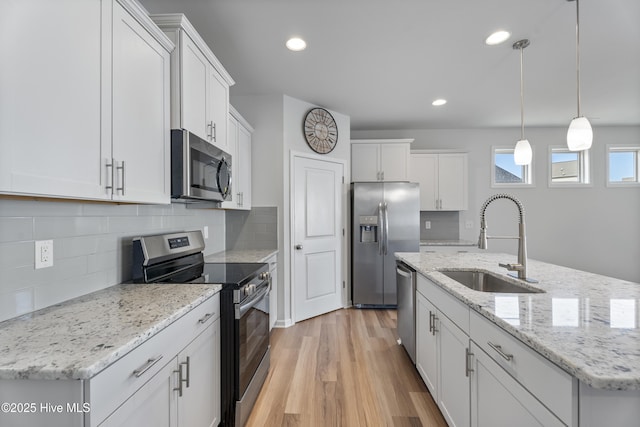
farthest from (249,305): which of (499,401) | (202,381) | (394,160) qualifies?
(394,160)

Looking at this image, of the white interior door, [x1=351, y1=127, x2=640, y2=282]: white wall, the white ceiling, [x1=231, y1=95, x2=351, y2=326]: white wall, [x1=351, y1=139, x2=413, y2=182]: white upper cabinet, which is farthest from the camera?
[x1=351, y1=127, x2=640, y2=282]: white wall

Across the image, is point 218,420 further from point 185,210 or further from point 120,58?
point 120,58

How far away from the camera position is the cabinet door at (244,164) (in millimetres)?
2920

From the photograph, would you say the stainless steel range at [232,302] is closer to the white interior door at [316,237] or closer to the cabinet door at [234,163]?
the cabinet door at [234,163]

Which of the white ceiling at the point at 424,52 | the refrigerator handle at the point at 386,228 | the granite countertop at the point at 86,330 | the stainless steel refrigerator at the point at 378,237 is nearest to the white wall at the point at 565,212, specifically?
the white ceiling at the point at 424,52

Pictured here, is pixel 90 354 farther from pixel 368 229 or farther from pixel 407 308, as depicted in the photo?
pixel 368 229

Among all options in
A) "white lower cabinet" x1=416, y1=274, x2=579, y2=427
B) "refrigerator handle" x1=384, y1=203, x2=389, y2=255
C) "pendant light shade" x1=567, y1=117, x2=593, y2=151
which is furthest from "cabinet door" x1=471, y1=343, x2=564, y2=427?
"refrigerator handle" x1=384, y1=203, x2=389, y2=255

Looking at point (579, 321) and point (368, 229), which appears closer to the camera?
point (579, 321)

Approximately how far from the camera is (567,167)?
15.4ft

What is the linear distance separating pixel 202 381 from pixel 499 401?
131cm

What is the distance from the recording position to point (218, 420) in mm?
1563

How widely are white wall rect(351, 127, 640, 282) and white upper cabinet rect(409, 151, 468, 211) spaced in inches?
15.5

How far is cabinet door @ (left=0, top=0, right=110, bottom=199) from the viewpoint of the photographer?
2.66 feet

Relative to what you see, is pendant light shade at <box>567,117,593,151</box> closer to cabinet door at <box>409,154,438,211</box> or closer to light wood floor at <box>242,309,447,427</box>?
light wood floor at <box>242,309,447,427</box>
